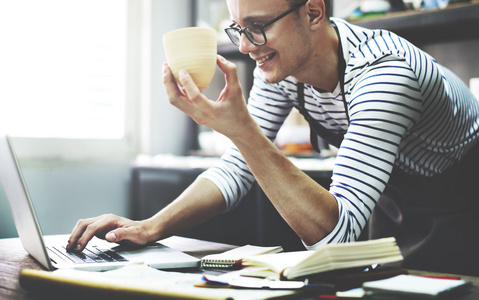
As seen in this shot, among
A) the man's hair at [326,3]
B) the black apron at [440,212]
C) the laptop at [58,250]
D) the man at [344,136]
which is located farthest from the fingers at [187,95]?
the black apron at [440,212]

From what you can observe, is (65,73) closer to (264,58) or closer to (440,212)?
(264,58)

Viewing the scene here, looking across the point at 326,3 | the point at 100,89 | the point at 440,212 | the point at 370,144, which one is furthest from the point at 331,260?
the point at 100,89

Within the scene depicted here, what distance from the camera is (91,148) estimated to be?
2721mm

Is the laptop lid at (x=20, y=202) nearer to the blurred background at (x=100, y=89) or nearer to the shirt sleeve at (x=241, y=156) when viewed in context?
the shirt sleeve at (x=241, y=156)

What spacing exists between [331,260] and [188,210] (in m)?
0.57

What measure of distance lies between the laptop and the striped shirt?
30 cm

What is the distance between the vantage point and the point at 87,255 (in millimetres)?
907

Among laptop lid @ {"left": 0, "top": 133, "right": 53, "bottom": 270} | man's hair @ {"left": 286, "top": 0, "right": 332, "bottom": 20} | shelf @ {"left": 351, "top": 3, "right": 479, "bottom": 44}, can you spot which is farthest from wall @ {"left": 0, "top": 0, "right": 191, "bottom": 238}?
man's hair @ {"left": 286, "top": 0, "right": 332, "bottom": 20}

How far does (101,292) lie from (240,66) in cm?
266

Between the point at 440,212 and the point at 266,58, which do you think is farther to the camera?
the point at 440,212

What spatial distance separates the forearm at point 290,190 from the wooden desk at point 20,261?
0.62ft

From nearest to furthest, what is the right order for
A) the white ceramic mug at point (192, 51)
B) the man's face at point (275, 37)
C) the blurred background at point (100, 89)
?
the white ceramic mug at point (192, 51), the man's face at point (275, 37), the blurred background at point (100, 89)

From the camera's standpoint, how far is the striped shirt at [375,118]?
3.15 feet

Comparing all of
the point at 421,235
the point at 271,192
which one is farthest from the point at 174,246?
the point at 421,235
